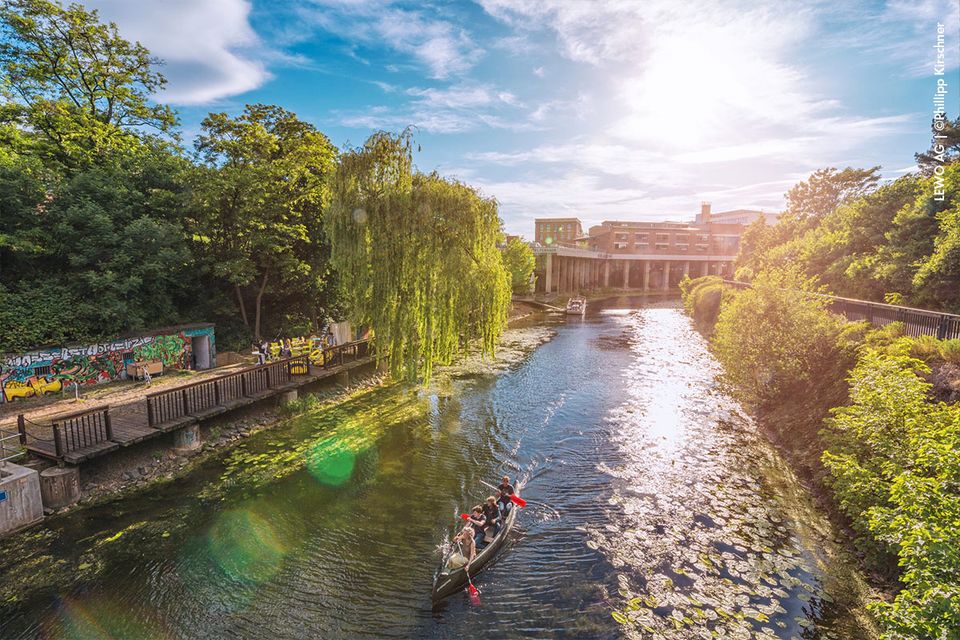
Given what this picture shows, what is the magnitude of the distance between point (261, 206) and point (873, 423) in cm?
2694

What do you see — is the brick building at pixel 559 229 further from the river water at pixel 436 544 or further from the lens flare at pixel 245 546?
the lens flare at pixel 245 546

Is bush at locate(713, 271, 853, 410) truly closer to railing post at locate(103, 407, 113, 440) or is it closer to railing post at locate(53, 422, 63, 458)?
railing post at locate(103, 407, 113, 440)

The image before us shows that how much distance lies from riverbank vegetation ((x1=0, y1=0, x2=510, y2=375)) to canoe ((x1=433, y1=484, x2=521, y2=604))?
912 centimetres

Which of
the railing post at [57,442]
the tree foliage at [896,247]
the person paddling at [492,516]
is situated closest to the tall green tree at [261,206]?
the railing post at [57,442]

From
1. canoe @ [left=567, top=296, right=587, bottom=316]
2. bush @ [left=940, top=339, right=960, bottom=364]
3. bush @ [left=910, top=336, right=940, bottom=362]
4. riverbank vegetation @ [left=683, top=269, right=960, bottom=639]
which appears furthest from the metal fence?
canoe @ [left=567, top=296, right=587, bottom=316]

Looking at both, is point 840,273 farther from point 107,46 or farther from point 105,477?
point 107,46

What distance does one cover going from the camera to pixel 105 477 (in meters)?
13.6

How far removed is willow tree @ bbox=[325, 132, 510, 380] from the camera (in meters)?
17.5

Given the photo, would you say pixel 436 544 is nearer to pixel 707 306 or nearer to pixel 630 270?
pixel 707 306

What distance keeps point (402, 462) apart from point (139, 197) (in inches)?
781

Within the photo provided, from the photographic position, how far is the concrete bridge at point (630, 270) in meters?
91.1

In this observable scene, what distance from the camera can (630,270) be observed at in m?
106

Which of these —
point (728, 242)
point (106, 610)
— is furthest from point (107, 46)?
point (728, 242)

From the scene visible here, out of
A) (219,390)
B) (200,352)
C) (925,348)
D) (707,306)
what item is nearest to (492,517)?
(219,390)
